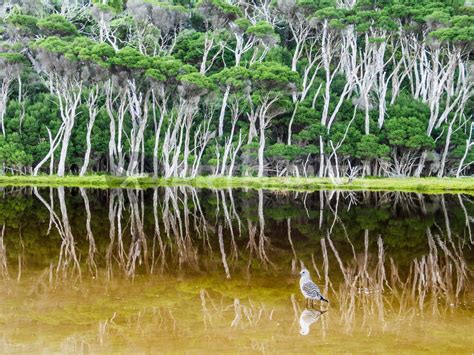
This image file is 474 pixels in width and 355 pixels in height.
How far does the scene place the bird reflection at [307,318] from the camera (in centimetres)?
933

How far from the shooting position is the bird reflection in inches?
367

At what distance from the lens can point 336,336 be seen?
8969mm

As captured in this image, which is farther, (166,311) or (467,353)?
(166,311)

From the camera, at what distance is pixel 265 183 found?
40531mm

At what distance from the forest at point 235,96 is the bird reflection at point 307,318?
32.2 m

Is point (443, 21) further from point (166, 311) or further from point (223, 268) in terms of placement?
point (166, 311)

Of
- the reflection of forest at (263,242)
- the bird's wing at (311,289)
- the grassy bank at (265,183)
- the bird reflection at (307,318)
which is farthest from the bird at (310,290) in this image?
the grassy bank at (265,183)

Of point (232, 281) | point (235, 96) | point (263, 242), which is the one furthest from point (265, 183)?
point (232, 281)

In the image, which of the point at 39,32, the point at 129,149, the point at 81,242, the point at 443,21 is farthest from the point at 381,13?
the point at 81,242

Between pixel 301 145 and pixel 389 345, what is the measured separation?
130 feet

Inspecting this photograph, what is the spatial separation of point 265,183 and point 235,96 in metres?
7.77

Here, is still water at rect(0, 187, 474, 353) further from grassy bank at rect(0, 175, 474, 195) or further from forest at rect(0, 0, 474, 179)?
forest at rect(0, 0, 474, 179)

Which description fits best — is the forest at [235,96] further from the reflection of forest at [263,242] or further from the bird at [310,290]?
the bird at [310,290]

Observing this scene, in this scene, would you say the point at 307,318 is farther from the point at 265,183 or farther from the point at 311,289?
the point at 265,183
